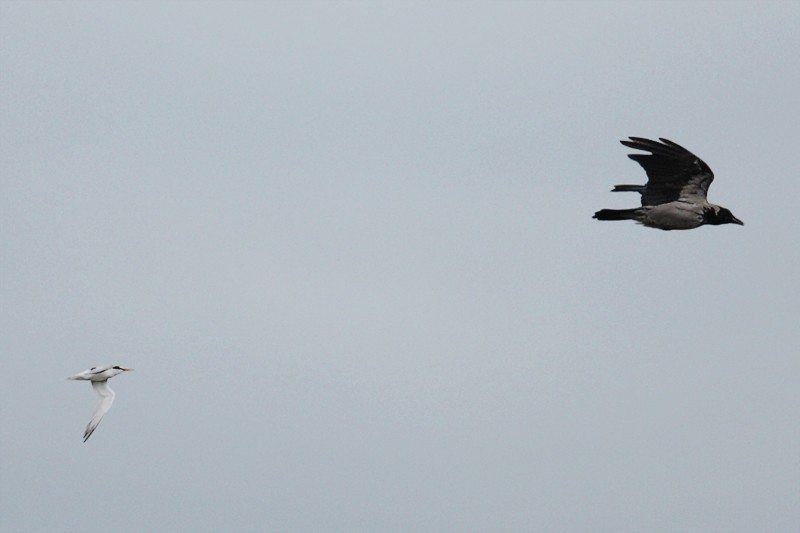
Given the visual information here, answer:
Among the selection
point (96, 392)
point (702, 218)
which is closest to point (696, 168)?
point (702, 218)

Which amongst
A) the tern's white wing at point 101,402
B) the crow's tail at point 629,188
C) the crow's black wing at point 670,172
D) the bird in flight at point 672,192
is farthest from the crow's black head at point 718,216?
the tern's white wing at point 101,402

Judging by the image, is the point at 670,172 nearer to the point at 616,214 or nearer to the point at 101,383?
the point at 616,214

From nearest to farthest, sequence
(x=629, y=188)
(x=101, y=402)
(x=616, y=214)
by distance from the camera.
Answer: (x=616, y=214)
(x=629, y=188)
(x=101, y=402)

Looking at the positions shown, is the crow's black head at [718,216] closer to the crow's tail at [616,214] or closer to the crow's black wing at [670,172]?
the crow's black wing at [670,172]

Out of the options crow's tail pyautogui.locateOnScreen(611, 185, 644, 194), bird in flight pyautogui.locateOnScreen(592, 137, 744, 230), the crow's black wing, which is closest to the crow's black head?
bird in flight pyautogui.locateOnScreen(592, 137, 744, 230)

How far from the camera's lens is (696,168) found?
35.8 meters

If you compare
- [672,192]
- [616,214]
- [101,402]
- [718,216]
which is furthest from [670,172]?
[101,402]

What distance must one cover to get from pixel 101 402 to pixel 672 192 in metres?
17.3

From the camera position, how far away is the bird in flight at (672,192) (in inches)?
1395

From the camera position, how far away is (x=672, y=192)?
36.3 m

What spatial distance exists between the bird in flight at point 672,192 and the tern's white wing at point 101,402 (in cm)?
1584

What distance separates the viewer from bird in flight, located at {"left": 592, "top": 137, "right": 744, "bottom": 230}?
35.4 m

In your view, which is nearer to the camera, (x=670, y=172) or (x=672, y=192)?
(x=670, y=172)

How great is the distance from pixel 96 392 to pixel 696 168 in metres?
18.4
